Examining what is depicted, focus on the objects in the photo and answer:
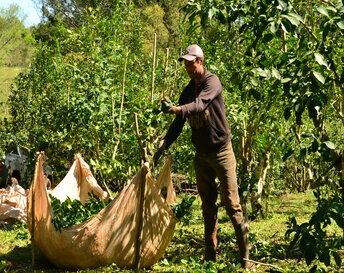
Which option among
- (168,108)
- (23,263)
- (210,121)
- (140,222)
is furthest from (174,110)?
(23,263)

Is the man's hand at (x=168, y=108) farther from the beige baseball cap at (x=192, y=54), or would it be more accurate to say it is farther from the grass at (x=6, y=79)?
the grass at (x=6, y=79)

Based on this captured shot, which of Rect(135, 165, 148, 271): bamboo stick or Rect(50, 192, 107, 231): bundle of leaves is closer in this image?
Rect(135, 165, 148, 271): bamboo stick

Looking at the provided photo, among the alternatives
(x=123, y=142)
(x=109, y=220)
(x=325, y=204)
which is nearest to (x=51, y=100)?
(x=123, y=142)

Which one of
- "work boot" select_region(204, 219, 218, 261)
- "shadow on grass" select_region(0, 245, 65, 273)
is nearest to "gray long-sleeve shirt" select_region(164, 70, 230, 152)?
"work boot" select_region(204, 219, 218, 261)

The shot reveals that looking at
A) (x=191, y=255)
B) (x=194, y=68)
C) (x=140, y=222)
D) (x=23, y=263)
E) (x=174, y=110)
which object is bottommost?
(x=23, y=263)

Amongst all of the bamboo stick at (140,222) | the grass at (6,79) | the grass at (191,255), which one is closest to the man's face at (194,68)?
the bamboo stick at (140,222)

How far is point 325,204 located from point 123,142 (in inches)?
187

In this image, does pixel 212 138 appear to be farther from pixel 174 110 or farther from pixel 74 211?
pixel 74 211

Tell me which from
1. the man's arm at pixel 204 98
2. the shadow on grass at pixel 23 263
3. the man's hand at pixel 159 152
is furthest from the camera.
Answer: the shadow on grass at pixel 23 263

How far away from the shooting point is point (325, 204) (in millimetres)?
2711

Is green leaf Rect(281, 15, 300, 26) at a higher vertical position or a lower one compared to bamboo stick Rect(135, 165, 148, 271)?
higher

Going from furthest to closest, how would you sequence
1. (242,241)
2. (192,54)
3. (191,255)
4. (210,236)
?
(191,255) < (210,236) < (242,241) < (192,54)

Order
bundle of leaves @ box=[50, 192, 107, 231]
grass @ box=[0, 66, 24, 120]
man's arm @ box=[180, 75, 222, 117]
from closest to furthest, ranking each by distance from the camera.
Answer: man's arm @ box=[180, 75, 222, 117] < bundle of leaves @ box=[50, 192, 107, 231] < grass @ box=[0, 66, 24, 120]

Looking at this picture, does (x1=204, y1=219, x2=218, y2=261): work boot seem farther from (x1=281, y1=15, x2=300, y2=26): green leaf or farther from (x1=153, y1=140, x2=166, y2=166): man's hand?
(x1=281, y1=15, x2=300, y2=26): green leaf
